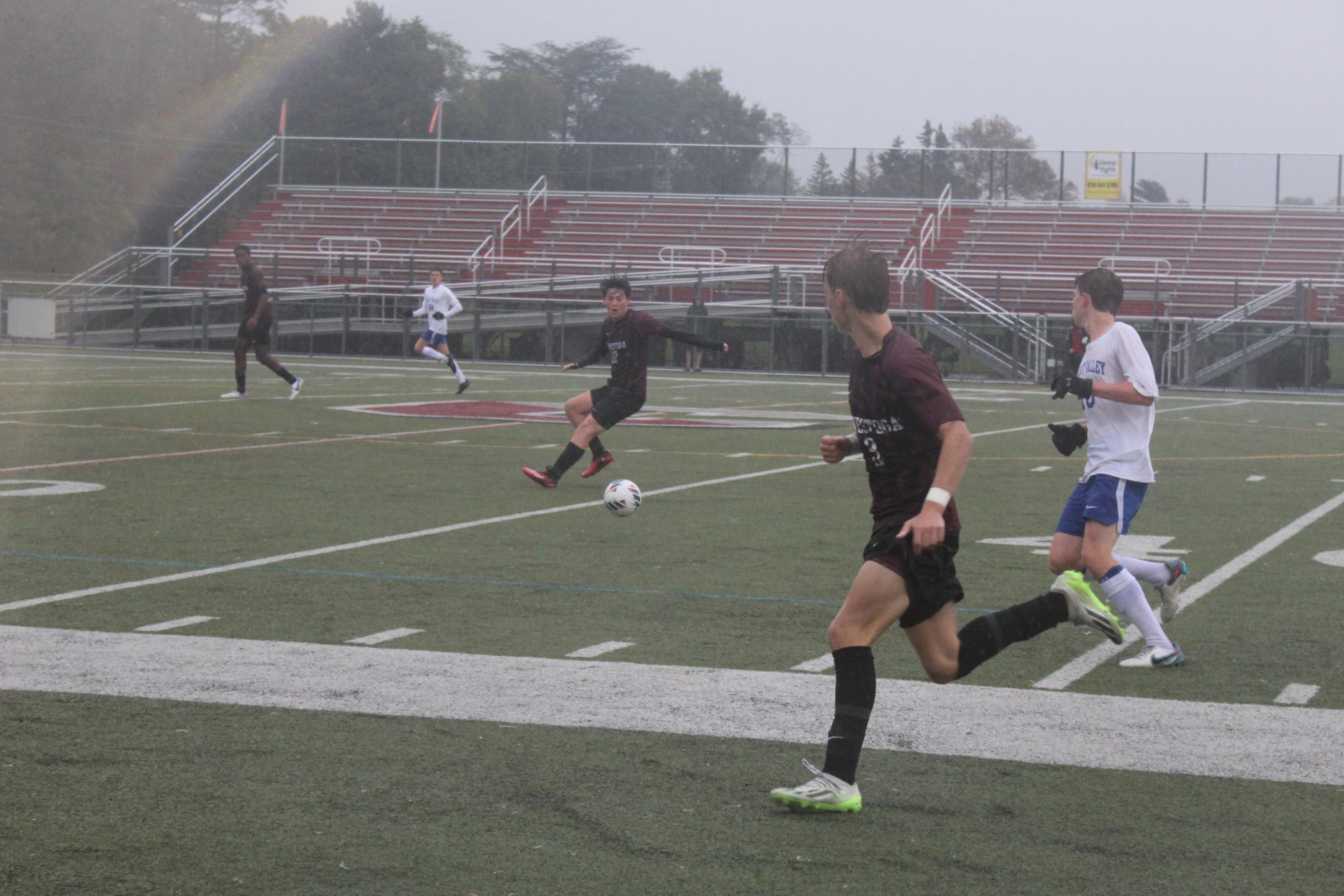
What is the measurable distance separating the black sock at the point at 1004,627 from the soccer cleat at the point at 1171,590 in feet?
5.33

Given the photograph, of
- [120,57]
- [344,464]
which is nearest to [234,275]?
[120,57]

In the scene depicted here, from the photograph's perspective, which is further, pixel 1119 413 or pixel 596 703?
pixel 1119 413

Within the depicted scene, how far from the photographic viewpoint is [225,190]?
50656mm

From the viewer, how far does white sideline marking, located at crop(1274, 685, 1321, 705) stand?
6.05 metres

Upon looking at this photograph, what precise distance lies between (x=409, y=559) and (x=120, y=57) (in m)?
14.1

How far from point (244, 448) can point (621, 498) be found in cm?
627

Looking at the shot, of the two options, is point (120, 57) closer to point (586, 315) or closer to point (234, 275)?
point (586, 315)

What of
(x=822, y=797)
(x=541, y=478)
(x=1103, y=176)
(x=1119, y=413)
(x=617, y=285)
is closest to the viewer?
(x=822, y=797)

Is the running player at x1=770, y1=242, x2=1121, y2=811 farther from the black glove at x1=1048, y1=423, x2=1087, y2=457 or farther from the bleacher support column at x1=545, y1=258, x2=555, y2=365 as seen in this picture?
the bleacher support column at x1=545, y1=258, x2=555, y2=365

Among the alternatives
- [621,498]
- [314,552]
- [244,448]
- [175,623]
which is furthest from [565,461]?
[175,623]

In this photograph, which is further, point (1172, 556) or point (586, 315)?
point (586, 315)

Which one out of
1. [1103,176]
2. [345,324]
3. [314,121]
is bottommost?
[345,324]

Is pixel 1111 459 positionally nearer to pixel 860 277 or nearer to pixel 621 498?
pixel 860 277

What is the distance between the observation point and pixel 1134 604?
676 cm
